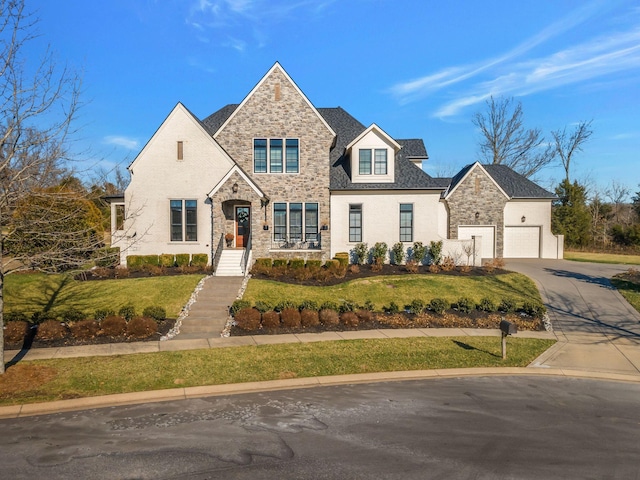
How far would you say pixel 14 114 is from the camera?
9438 mm

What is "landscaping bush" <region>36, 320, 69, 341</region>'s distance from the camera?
12.6 meters

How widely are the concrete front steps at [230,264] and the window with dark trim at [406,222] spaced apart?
30.8ft

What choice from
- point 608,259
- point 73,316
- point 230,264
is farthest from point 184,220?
point 608,259

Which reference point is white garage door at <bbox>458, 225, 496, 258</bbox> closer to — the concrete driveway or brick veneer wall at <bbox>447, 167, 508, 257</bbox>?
brick veneer wall at <bbox>447, 167, 508, 257</bbox>

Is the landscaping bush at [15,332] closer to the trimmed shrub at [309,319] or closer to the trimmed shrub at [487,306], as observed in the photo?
the trimmed shrub at [309,319]

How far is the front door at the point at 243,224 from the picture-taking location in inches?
951

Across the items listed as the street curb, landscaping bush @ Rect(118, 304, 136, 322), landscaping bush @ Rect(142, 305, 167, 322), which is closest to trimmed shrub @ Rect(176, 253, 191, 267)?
landscaping bush @ Rect(118, 304, 136, 322)

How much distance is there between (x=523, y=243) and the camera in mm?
31531

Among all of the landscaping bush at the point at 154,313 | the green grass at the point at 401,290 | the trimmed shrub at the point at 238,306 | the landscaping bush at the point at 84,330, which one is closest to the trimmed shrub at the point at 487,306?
the green grass at the point at 401,290

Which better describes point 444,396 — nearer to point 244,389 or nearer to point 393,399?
point 393,399

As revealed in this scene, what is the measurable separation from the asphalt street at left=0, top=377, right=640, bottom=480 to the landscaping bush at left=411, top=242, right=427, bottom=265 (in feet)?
49.0

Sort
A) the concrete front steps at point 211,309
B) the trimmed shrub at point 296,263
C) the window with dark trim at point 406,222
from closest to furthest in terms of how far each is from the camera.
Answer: the concrete front steps at point 211,309 → the trimmed shrub at point 296,263 → the window with dark trim at point 406,222

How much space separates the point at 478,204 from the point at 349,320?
1955cm

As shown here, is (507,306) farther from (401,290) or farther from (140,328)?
(140,328)
